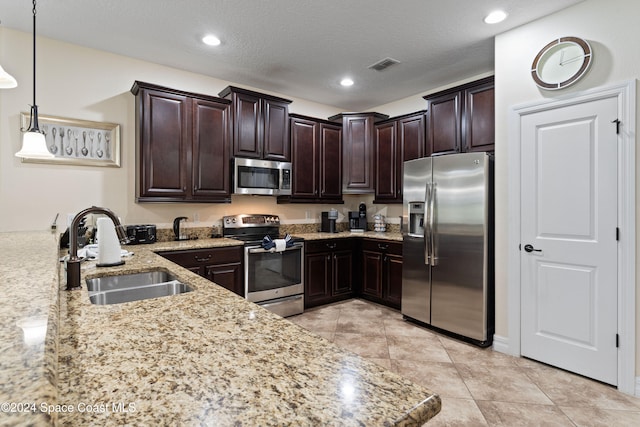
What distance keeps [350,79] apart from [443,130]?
1267 mm

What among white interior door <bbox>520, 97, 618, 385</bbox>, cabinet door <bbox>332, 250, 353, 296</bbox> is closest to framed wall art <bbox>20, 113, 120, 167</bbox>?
cabinet door <bbox>332, 250, 353, 296</bbox>

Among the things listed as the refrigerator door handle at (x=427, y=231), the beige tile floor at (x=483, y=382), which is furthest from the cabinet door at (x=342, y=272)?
the refrigerator door handle at (x=427, y=231)

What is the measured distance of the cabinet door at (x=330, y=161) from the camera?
4.45 m

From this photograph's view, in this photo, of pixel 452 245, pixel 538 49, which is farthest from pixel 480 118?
pixel 452 245

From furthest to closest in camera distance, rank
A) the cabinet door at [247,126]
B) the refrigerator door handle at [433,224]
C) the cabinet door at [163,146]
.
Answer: the cabinet door at [247,126] < the refrigerator door handle at [433,224] < the cabinet door at [163,146]

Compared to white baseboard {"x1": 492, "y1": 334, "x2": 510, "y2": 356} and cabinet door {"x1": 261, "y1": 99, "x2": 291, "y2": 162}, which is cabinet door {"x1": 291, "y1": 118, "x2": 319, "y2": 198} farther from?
white baseboard {"x1": 492, "y1": 334, "x2": 510, "y2": 356}

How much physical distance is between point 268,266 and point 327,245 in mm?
877

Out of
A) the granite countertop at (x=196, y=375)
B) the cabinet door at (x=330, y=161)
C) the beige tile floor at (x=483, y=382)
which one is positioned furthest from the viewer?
the cabinet door at (x=330, y=161)

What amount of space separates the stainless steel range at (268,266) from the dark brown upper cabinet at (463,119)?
2.00m

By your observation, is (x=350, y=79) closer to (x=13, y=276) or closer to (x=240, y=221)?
(x=240, y=221)

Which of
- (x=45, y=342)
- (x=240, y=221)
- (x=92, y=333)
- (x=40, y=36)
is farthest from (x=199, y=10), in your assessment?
(x=45, y=342)

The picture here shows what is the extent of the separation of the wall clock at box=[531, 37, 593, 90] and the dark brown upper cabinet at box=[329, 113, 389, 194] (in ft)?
7.10

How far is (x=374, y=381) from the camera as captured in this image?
74 cm

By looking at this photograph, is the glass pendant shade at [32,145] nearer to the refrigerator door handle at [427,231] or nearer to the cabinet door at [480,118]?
the refrigerator door handle at [427,231]
